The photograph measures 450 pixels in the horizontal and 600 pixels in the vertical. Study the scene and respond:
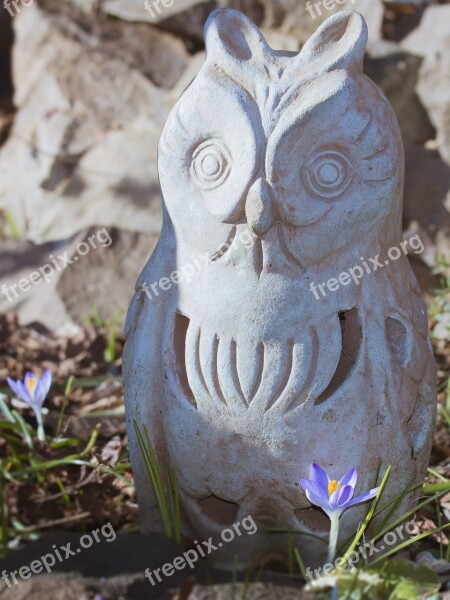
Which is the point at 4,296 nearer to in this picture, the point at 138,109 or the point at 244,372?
the point at 138,109

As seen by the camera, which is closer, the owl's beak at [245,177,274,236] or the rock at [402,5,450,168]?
the owl's beak at [245,177,274,236]

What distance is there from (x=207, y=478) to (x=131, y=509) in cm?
59

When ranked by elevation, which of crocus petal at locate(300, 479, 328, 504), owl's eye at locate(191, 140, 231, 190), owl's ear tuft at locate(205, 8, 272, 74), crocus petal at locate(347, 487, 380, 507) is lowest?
crocus petal at locate(347, 487, 380, 507)

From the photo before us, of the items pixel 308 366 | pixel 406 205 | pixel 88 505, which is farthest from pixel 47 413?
pixel 406 205

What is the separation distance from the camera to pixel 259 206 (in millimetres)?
2240

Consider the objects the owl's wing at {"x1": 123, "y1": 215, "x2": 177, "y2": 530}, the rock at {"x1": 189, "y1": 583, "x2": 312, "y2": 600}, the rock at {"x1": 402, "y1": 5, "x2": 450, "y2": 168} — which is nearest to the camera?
the rock at {"x1": 189, "y1": 583, "x2": 312, "y2": 600}

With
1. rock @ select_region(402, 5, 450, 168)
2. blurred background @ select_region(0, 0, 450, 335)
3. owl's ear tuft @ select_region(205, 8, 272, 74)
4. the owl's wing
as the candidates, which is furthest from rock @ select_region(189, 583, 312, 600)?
rock @ select_region(402, 5, 450, 168)

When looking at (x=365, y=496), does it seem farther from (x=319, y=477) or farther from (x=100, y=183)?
(x=100, y=183)

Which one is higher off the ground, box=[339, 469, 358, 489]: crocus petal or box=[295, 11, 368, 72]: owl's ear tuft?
box=[295, 11, 368, 72]: owl's ear tuft

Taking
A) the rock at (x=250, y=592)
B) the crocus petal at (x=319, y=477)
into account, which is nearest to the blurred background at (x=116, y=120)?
the crocus petal at (x=319, y=477)

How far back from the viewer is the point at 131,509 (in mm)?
3020

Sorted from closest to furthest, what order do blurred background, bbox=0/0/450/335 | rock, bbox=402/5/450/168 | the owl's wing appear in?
the owl's wing, blurred background, bbox=0/0/450/335, rock, bbox=402/5/450/168

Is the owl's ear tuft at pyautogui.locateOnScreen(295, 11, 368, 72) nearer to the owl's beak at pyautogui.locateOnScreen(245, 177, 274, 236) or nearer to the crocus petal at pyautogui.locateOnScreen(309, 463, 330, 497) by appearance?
the owl's beak at pyautogui.locateOnScreen(245, 177, 274, 236)

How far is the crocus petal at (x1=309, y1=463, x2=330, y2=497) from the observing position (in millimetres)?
2281
